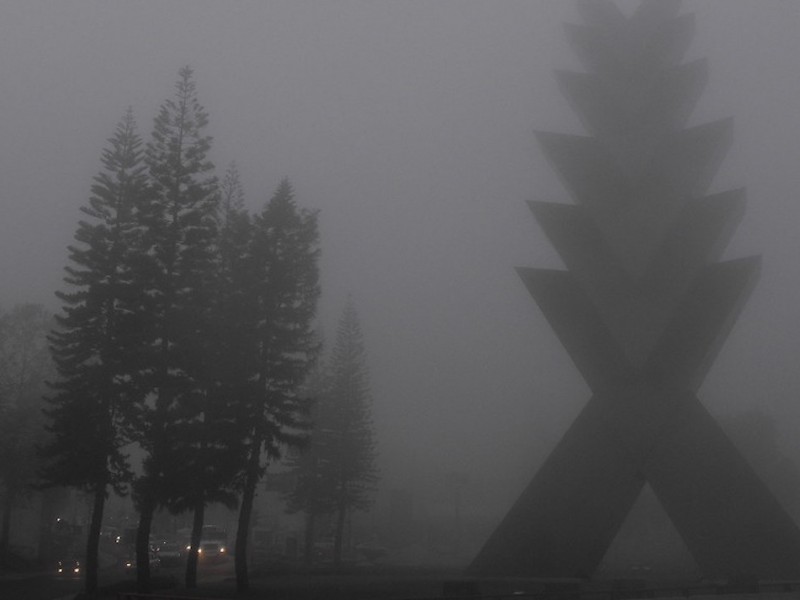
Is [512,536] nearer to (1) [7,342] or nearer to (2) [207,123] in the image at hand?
(2) [207,123]

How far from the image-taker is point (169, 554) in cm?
5353

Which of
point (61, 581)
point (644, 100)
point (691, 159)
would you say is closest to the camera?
point (691, 159)

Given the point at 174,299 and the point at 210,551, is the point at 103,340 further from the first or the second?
the point at 210,551

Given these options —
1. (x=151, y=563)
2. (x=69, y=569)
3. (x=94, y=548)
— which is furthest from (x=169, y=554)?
(x=94, y=548)

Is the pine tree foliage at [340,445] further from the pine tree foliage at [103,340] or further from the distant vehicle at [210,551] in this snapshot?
the pine tree foliage at [103,340]

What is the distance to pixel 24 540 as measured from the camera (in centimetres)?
7844

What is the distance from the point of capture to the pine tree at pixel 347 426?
5806 centimetres

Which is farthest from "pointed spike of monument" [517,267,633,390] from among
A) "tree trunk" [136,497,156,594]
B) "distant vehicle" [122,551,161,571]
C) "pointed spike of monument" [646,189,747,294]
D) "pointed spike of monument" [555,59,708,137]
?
"distant vehicle" [122,551,161,571]

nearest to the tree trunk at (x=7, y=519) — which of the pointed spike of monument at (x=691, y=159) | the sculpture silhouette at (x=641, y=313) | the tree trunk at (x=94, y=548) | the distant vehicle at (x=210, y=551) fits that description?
the distant vehicle at (x=210, y=551)

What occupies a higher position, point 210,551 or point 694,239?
point 694,239

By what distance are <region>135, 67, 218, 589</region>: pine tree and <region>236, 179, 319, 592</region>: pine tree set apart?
63.6 inches

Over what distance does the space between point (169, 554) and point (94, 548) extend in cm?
1935

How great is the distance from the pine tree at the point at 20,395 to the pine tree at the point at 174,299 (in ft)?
53.6

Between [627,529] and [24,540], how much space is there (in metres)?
41.0
